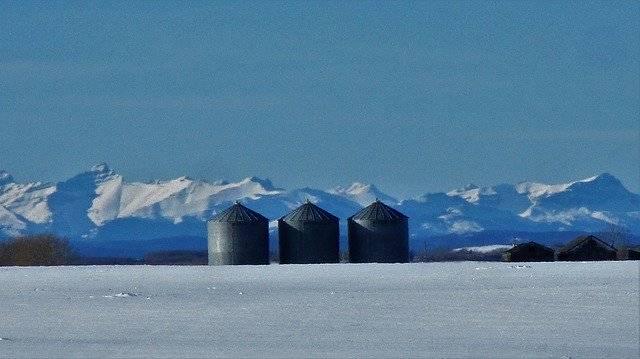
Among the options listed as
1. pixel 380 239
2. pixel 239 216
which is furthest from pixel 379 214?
pixel 239 216

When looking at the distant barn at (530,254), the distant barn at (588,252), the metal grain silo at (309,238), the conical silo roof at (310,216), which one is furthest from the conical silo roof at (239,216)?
the distant barn at (588,252)

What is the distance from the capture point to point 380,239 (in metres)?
69.8

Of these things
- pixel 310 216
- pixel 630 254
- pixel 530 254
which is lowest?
pixel 530 254

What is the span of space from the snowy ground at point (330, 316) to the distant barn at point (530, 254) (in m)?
22.0

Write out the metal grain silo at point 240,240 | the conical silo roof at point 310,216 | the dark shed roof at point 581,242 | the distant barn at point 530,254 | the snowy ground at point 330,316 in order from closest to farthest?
1. the snowy ground at point 330,316
2. the conical silo roof at point 310,216
3. the metal grain silo at point 240,240
4. the distant barn at point 530,254
5. the dark shed roof at point 581,242

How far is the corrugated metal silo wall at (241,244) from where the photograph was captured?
232 feet

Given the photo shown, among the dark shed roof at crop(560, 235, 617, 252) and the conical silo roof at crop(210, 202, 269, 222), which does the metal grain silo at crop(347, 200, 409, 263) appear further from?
the dark shed roof at crop(560, 235, 617, 252)

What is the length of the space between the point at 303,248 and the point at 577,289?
30311mm

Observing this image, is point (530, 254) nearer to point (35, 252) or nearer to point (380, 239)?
point (380, 239)

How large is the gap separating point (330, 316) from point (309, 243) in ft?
123

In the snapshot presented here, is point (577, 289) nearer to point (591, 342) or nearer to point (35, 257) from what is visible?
point (591, 342)

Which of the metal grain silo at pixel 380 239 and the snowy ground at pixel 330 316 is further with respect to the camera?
the metal grain silo at pixel 380 239

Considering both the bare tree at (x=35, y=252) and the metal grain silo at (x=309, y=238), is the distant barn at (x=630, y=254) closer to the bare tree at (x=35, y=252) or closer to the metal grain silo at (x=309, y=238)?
the metal grain silo at (x=309, y=238)

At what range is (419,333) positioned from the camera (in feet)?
92.5
